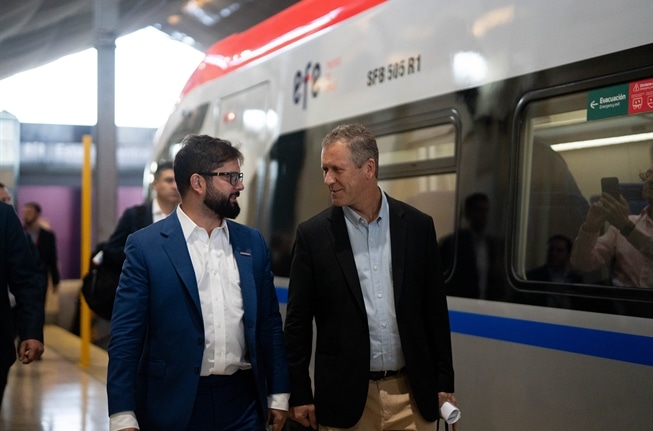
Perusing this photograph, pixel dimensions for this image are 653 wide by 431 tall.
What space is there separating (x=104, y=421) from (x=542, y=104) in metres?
4.73

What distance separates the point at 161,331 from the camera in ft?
11.1

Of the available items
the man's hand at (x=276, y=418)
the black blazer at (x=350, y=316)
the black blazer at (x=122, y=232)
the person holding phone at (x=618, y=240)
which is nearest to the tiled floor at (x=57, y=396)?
the black blazer at (x=122, y=232)

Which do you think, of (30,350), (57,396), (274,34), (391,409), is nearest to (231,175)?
(391,409)

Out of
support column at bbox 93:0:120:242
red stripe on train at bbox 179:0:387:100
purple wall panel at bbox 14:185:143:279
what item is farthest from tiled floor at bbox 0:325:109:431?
purple wall panel at bbox 14:185:143:279

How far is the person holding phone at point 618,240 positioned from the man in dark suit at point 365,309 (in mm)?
761

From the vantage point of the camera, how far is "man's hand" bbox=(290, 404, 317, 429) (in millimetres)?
3559

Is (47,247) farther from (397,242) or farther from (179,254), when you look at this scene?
(397,242)

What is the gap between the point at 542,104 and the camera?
4.36m

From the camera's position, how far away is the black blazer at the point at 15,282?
452 centimetres

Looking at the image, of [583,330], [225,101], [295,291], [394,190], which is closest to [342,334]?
[295,291]

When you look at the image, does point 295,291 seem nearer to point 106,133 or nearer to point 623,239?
point 623,239

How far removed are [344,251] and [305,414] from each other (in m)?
0.59

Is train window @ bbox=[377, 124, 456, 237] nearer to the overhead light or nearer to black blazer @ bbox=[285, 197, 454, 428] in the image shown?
the overhead light

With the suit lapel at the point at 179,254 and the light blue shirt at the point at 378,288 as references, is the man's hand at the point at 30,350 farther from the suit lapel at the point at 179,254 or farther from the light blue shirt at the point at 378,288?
the light blue shirt at the point at 378,288
